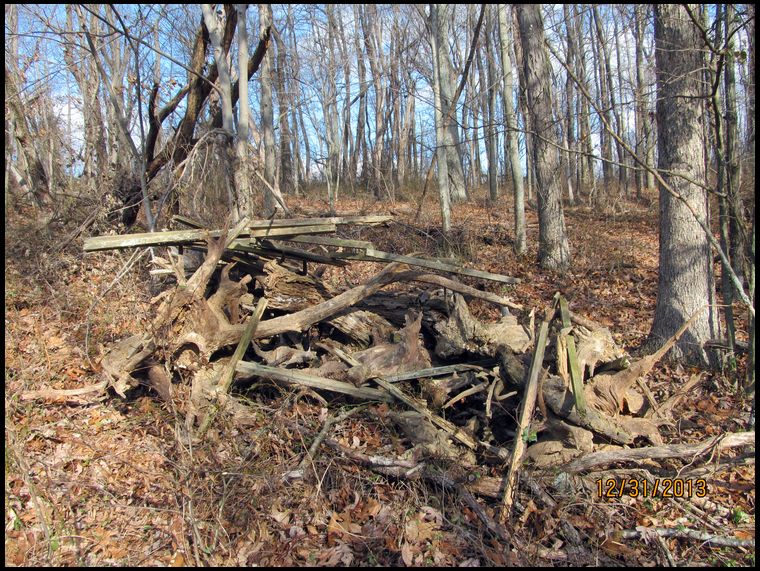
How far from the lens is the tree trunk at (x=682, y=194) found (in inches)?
209

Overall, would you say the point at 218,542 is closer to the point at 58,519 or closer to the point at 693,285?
the point at 58,519

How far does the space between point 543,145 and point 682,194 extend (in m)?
4.10

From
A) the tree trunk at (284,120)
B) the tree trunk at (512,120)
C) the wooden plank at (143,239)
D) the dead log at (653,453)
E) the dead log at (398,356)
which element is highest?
the tree trunk at (284,120)

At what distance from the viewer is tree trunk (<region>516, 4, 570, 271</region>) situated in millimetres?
9078

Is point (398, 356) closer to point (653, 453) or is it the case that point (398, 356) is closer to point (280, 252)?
point (280, 252)

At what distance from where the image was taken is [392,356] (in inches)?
201

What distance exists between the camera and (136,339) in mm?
4828

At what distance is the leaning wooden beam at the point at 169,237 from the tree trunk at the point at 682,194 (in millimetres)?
3957

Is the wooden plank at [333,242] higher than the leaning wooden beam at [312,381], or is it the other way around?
the wooden plank at [333,242]

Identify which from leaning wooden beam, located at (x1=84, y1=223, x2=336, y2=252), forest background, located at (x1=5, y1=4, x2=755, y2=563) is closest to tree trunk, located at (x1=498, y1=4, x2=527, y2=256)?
forest background, located at (x1=5, y1=4, x2=755, y2=563)

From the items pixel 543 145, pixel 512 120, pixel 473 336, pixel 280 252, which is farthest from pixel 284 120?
pixel 473 336

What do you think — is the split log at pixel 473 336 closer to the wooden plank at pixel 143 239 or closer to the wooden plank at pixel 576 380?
the wooden plank at pixel 576 380

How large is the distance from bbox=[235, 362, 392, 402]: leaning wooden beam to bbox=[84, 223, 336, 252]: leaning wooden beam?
5.01 feet
